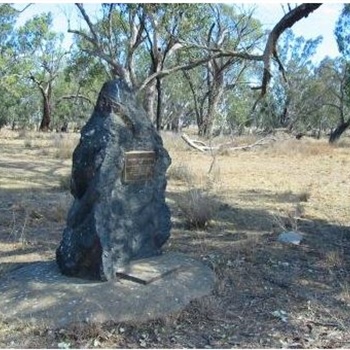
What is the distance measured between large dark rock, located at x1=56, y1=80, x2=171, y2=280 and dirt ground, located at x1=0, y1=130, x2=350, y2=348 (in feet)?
2.67

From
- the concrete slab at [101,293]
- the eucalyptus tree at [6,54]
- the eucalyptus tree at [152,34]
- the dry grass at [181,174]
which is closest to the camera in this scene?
the concrete slab at [101,293]

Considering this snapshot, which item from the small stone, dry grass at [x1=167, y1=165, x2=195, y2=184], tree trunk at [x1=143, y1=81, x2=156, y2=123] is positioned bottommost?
the small stone

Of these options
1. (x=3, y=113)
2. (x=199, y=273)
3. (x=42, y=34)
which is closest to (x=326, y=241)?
(x=199, y=273)

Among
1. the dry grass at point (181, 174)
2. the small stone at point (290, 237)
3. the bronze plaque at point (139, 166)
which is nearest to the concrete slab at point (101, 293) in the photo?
the bronze plaque at point (139, 166)

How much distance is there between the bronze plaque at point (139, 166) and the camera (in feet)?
17.1

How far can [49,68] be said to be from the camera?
1769 inches

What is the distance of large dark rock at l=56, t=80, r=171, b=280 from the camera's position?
4.98 m

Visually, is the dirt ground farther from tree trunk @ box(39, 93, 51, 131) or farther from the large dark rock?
tree trunk @ box(39, 93, 51, 131)

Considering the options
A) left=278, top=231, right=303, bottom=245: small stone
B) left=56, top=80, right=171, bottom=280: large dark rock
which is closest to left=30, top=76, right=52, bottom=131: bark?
left=278, top=231, right=303, bottom=245: small stone

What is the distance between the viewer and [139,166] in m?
5.36

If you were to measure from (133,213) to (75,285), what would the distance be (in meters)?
0.93

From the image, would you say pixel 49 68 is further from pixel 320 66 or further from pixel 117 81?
pixel 117 81

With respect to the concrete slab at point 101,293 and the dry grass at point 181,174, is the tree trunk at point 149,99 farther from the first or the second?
the concrete slab at point 101,293

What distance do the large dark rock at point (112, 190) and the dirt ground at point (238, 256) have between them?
813 millimetres
